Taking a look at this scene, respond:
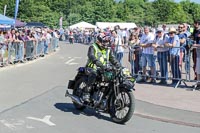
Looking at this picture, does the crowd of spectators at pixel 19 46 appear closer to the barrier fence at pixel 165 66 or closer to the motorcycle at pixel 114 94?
the barrier fence at pixel 165 66

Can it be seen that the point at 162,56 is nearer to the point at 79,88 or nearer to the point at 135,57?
the point at 135,57


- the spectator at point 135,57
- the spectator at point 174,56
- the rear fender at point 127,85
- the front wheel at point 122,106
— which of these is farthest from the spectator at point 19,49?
the rear fender at point 127,85

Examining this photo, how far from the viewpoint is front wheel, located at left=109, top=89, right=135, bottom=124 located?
27.4 feet

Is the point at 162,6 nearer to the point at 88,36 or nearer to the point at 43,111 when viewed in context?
the point at 88,36

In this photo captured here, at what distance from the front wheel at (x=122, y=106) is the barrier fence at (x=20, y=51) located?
450 inches

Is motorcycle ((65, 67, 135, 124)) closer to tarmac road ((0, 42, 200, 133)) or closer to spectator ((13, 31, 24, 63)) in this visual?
tarmac road ((0, 42, 200, 133))

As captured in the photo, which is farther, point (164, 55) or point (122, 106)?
point (164, 55)

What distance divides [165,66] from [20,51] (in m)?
9.85

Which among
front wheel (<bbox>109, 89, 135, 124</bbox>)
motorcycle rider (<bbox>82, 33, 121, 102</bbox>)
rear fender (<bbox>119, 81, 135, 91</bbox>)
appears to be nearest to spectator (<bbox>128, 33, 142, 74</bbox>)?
motorcycle rider (<bbox>82, 33, 121, 102</bbox>)

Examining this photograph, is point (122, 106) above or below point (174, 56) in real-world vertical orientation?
below

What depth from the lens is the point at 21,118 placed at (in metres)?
8.77

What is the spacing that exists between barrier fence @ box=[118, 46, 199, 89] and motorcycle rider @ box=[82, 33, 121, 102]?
4271mm

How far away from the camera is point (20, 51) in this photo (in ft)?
70.1

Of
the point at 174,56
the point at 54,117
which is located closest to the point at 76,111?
the point at 54,117
